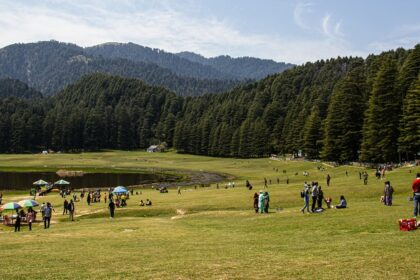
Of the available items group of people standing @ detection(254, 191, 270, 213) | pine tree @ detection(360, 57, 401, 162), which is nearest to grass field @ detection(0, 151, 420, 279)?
group of people standing @ detection(254, 191, 270, 213)

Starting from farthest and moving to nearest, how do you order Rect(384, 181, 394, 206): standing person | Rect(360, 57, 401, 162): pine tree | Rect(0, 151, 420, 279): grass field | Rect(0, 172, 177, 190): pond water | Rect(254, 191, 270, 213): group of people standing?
1. Rect(0, 172, 177, 190): pond water
2. Rect(360, 57, 401, 162): pine tree
3. Rect(254, 191, 270, 213): group of people standing
4. Rect(384, 181, 394, 206): standing person
5. Rect(0, 151, 420, 279): grass field

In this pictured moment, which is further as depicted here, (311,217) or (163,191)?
(163,191)

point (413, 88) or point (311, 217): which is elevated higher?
point (413, 88)

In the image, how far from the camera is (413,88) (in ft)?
258

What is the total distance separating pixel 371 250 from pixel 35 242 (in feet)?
61.6

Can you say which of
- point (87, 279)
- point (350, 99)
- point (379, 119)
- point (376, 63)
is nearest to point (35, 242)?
point (87, 279)

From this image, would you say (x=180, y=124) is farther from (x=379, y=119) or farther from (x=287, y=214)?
(x=287, y=214)

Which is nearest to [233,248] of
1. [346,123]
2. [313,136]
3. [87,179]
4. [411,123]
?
[411,123]

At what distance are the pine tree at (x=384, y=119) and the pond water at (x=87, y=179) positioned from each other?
43410mm

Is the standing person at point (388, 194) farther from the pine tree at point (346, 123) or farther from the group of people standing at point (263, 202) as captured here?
the pine tree at point (346, 123)

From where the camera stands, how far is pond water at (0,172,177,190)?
9506 centimetres

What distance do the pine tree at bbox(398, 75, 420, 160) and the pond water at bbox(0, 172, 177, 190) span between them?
48994mm

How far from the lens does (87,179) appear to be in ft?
348

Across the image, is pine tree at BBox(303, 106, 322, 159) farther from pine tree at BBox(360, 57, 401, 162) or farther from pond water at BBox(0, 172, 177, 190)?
pond water at BBox(0, 172, 177, 190)
